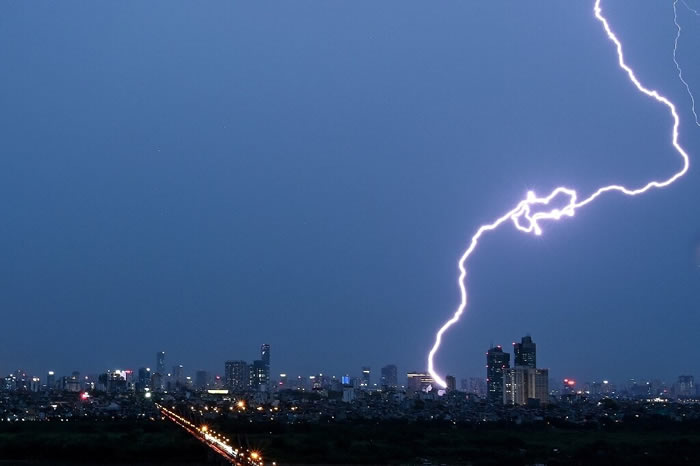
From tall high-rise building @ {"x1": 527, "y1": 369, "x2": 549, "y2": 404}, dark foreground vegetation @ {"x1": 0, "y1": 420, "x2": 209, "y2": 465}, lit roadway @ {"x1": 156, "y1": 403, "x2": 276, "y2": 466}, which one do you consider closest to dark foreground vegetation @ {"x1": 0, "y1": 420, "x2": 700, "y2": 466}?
dark foreground vegetation @ {"x1": 0, "y1": 420, "x2": 209, "y2": 465}

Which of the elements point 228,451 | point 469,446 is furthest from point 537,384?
point 228,451

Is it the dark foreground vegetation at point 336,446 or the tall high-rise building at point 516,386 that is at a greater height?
the tall high-rise building at point 516,386

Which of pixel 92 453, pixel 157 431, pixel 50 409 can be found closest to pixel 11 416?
pixel 50 409

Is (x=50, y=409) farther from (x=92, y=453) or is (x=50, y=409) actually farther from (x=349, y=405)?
(x=92, y=453)

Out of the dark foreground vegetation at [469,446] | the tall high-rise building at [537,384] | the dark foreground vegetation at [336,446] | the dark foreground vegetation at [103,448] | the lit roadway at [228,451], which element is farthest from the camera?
the tall high-rise building at [537,384]

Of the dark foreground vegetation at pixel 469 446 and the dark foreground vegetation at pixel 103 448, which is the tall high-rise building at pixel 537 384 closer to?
the dark foreground vegetation at pixel 469 446

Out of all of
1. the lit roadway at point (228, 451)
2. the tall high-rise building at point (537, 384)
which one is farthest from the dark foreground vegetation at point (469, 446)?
the tall high-rise building at point (537, 384)

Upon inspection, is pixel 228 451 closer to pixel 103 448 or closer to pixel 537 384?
pixel 103 448

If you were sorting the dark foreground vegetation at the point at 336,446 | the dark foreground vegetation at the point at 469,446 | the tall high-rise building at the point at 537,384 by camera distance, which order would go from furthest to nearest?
the tall high-rise building at the point at 537,384 < the dark foreground vegetation at the point at 469,446 < the dark foreground vegetation at the point at 336,446
